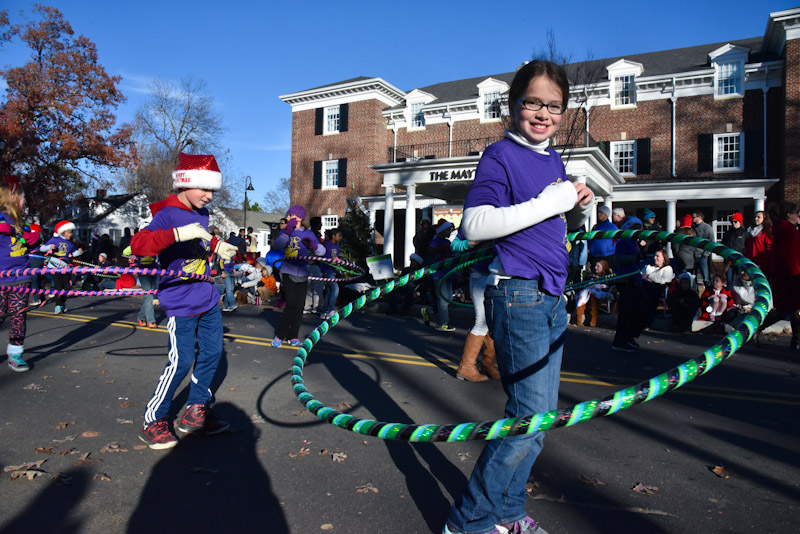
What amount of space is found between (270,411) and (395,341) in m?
4.75

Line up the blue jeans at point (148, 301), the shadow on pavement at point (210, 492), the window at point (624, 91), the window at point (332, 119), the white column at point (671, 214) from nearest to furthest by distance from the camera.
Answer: the shadow on pavement at point (210, 492) → the blue jeans at point (148, 301) → the white column at point (671, 214) → the window at point (624, 91) → the window at point (332, 119)

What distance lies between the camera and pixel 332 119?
39094mm

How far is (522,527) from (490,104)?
32.2 m

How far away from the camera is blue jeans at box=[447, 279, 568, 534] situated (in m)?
2.68

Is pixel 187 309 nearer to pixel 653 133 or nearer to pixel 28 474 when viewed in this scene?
pixel 28 474

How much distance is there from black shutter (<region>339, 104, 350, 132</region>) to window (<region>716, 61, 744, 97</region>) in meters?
20.9

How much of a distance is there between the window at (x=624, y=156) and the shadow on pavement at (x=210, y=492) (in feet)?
94.9

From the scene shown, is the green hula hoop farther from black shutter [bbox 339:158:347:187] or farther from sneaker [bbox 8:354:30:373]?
black shutter [bbox 339:158:347:187]

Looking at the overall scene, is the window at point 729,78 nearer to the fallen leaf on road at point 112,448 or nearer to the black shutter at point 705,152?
the black shutter at point 705,152

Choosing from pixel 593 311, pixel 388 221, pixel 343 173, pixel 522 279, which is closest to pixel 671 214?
pixel 388 221

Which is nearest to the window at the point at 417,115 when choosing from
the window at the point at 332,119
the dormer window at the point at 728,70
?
the window at the point at 332,119

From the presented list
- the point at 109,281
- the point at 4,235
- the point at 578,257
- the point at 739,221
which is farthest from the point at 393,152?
the point at 4,235

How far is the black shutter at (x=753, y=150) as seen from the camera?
27.0m

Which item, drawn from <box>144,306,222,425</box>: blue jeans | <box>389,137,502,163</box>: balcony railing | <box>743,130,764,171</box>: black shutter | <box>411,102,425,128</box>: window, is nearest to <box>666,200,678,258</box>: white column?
<box>743,130,764,171</box>: black shutter
